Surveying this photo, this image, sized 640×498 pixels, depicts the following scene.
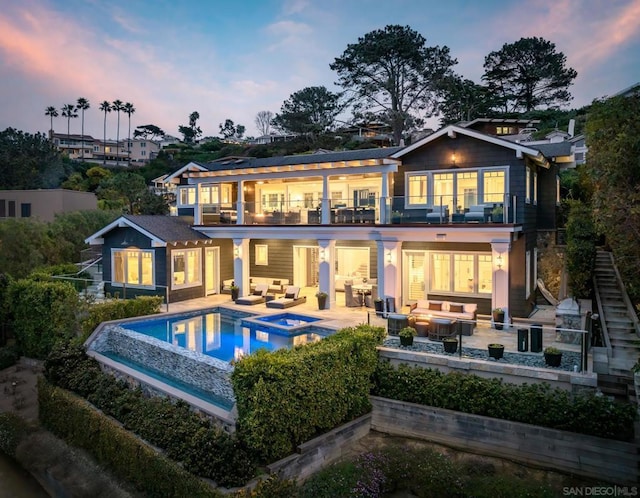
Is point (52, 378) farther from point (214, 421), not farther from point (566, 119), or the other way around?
point (566, 119)

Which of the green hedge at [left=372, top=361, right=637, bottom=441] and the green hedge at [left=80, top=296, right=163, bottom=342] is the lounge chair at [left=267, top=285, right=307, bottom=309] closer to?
the green hedge at [left=80, top=296, right=163, bottom=342]

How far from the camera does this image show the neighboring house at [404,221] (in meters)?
16.4

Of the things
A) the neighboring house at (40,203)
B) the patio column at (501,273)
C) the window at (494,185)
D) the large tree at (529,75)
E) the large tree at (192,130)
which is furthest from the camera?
the large tree at (192,130)

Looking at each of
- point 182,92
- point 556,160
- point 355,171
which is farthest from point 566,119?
point 182,92

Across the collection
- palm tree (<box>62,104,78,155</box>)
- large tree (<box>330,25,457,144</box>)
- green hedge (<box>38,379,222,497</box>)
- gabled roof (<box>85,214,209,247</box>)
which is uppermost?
palm tree (<box>62,104,78,155</box>)

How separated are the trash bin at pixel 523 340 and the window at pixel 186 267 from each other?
1548cm

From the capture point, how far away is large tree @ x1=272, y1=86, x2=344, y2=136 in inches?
2361

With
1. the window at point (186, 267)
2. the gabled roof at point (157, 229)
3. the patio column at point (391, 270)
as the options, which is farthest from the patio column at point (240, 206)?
the patio column at point (391, 270)

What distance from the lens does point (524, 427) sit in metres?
9.71

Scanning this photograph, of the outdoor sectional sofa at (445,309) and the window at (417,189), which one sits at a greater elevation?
the window at (417,189)

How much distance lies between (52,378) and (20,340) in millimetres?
6379

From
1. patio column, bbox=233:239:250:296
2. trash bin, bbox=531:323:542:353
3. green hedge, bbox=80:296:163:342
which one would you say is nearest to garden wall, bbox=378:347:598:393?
trash bin, bbox=531:323:542:353

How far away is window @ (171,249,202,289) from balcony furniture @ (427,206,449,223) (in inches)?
470

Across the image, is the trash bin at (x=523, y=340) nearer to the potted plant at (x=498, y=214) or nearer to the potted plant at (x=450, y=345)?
the potted plant at (x=450, y=345)
